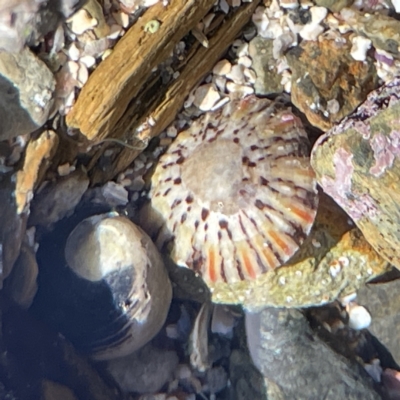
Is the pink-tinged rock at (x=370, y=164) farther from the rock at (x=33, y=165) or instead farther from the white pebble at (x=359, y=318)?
the rock at (x=33, y=165)

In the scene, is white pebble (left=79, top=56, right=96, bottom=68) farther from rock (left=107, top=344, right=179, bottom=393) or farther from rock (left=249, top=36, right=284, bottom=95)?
rock (left=107, top=344, right=179, bottom=393)

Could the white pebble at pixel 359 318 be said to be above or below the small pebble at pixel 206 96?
below

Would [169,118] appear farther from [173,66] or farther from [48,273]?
[48,273]

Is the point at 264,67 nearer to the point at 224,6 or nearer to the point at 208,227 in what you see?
the point at 224,6

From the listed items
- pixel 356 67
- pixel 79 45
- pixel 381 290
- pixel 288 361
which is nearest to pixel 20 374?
pixel 288 361

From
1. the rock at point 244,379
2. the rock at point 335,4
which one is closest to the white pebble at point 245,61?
the rock at point 335,4
